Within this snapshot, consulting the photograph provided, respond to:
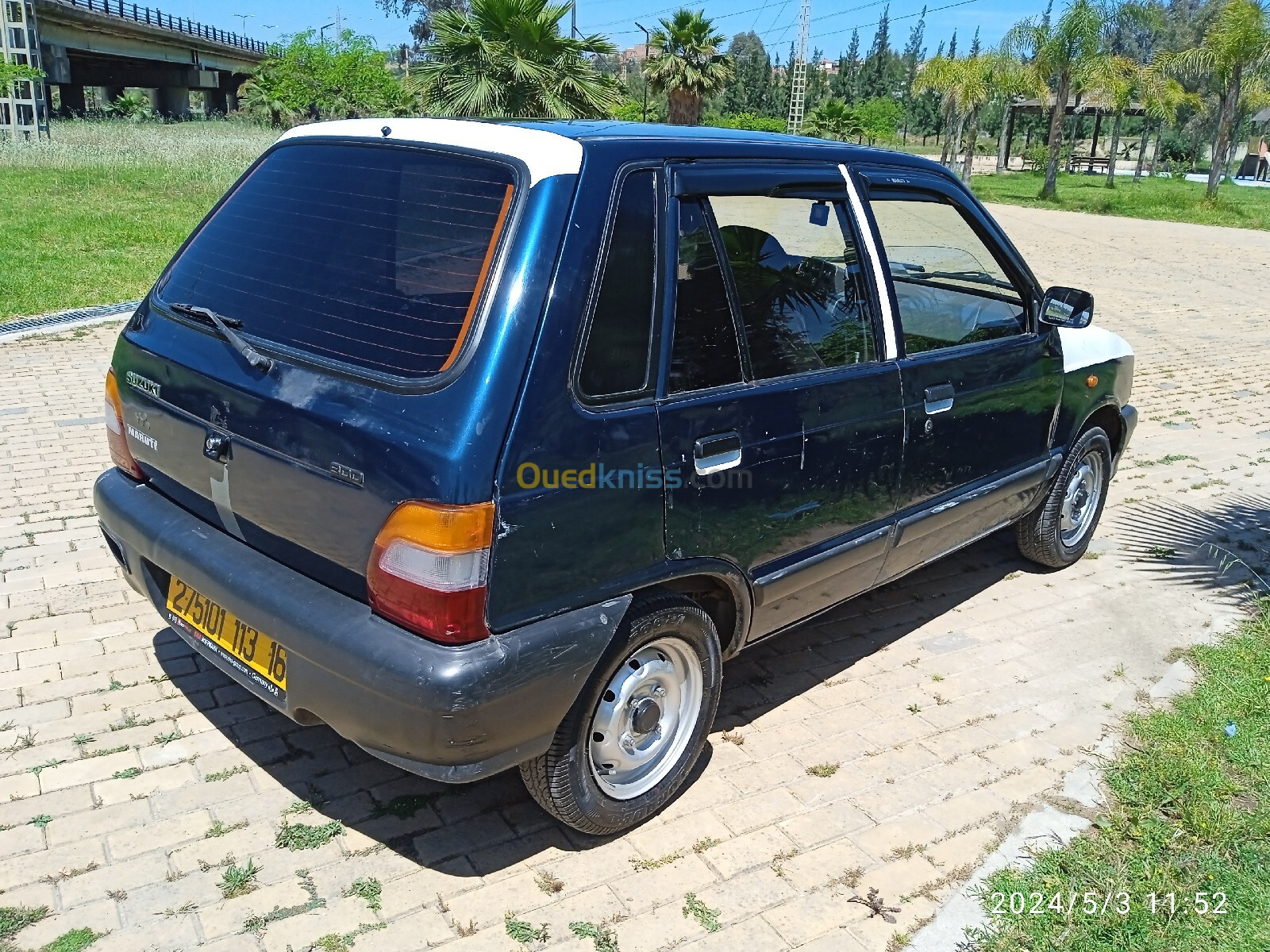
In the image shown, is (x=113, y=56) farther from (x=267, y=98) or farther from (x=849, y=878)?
(x=849, y=878)

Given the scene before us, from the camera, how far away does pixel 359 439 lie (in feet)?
8.18

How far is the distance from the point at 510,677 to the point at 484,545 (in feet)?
1.10

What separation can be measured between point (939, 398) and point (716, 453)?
1.26 m

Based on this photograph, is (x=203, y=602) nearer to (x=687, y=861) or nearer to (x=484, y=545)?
(x=484, y=545)

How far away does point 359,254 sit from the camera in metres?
2.82

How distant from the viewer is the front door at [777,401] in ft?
9.48

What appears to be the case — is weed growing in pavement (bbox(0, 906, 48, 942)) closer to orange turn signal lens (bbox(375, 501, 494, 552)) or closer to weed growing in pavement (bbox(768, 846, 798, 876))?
orange turn signal lens (bbox(375, 501, 494, 552))

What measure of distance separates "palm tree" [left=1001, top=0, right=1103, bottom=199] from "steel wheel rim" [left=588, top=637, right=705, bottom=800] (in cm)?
3031

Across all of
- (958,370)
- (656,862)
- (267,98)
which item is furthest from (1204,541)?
(267,98)

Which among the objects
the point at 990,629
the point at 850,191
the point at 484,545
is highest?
the point at 850,191

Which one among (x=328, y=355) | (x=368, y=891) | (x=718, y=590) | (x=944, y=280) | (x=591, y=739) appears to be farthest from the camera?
(x=944, y=280)

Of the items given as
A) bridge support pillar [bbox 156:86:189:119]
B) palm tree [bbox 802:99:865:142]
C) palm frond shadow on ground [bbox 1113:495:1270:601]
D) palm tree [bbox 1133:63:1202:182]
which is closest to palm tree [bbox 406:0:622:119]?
palm frond shadow on ground [bbox 1113:495:1270:601]

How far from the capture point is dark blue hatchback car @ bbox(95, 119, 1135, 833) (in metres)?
2.46

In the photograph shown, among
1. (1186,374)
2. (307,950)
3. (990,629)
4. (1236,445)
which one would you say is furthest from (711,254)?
(1186,374)
